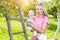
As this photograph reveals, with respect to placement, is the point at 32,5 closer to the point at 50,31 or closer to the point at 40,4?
the point at 40,4

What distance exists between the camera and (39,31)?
264 centimetres

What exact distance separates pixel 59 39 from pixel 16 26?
91 cm

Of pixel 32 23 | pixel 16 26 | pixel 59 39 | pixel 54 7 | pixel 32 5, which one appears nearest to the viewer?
pixel 32 23

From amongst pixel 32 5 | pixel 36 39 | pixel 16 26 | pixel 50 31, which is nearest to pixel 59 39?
pixel 50 31

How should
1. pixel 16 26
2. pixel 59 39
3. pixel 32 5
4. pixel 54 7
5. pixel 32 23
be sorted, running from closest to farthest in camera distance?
pixel 32 23 < pixel 32 5 < pixel 59 39 < pixel 16 26 < pixel 54 7

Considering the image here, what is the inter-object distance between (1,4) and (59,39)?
6.46ft

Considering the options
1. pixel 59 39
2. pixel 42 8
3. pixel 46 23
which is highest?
pixel 42 8

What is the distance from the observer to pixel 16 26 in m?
4.71

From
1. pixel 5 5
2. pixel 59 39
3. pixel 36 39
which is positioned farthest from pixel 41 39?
pixel 59 39

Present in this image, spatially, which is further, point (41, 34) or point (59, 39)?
point (59, 39)

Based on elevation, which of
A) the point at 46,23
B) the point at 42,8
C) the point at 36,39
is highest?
the point at 42,8

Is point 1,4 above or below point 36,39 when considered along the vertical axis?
above

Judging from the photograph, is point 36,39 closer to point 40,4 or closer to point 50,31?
point 40,4

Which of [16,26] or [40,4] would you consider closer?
[40,4]
